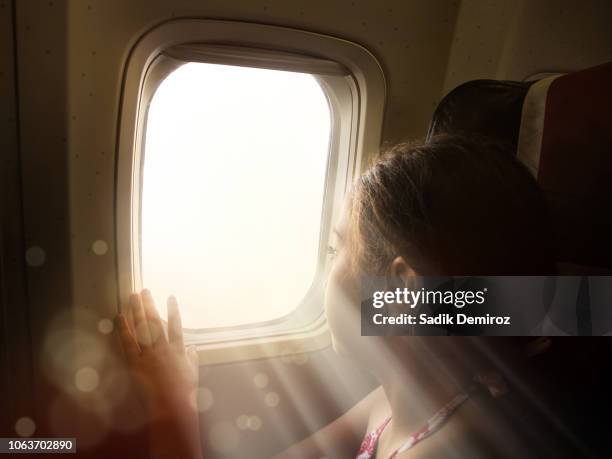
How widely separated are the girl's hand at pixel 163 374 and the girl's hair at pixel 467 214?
68 centimetres

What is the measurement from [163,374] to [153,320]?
0.52 feet

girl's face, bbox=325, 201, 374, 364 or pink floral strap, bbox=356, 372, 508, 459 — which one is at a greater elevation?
girl's face, bbox=325, 201, 374, 364

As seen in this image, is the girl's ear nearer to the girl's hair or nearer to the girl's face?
the girl's hair

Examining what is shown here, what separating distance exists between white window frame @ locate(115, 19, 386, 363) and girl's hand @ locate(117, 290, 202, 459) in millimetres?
72

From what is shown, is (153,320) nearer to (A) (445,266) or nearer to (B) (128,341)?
(B) (128,341)

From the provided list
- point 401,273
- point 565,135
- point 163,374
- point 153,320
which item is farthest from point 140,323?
point 565,135

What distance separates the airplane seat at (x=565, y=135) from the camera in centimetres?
90

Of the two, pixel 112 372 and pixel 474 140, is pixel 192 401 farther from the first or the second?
pixel 474 140

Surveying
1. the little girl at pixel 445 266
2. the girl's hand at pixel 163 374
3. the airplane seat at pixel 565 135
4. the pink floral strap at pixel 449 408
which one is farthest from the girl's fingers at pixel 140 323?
the airplane seat at pixel 565 135

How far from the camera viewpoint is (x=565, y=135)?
973 mm

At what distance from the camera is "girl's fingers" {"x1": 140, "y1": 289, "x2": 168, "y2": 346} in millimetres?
Answer: 1274

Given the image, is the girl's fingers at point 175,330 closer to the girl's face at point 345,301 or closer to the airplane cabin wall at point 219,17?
the airplane cabin wall at point 219,17

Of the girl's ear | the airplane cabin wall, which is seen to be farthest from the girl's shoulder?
the girl's ear

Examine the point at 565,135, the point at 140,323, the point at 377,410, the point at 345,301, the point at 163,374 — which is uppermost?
the point at 565,135
